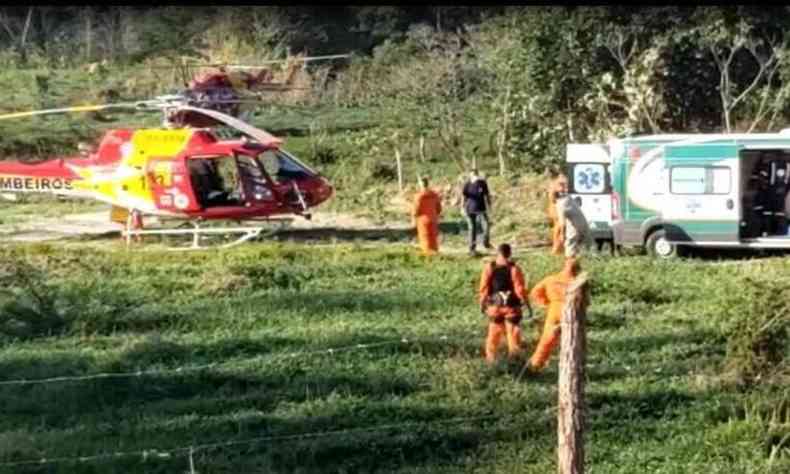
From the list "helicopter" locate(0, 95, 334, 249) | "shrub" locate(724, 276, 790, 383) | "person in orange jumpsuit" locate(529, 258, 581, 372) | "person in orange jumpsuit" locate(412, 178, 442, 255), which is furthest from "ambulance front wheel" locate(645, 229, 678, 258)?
"person in orange jumpsuit" locate(529, 258, 581, 372)

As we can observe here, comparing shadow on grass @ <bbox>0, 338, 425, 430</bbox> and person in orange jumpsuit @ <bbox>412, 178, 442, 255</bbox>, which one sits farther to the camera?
person in orange jumpsuit @ <bbox>412, 178, 442, 255</bbox>

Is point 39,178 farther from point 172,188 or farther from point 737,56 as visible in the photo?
point 737,56

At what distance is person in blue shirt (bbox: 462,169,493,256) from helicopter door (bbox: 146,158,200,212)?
5.32 m

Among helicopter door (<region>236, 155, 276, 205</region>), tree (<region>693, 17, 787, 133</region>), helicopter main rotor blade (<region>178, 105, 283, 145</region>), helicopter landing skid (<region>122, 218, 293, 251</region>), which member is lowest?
helicopter landing skid (<region>122, 218, 293, 251</region>)

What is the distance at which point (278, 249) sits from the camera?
24.3 meters

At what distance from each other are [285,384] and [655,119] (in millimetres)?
19301

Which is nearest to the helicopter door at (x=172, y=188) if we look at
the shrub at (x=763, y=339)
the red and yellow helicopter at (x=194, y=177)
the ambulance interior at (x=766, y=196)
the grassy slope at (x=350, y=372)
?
the red and yellow helicopter at (x=194, y=177)

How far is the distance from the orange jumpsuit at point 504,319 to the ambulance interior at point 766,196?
877cm

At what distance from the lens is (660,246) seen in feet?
77.8

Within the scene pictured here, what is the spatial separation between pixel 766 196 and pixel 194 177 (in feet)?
32.1

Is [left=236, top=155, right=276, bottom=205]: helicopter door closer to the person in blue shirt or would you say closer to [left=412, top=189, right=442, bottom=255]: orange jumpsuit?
[left=412, top=189, right=442, bottom=255]: orange jumpsuit

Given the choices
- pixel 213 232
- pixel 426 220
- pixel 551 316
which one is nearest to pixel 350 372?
pixel 551 316

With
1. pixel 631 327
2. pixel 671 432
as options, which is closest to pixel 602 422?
pixel 671 432

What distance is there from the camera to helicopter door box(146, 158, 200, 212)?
27.1 metres
